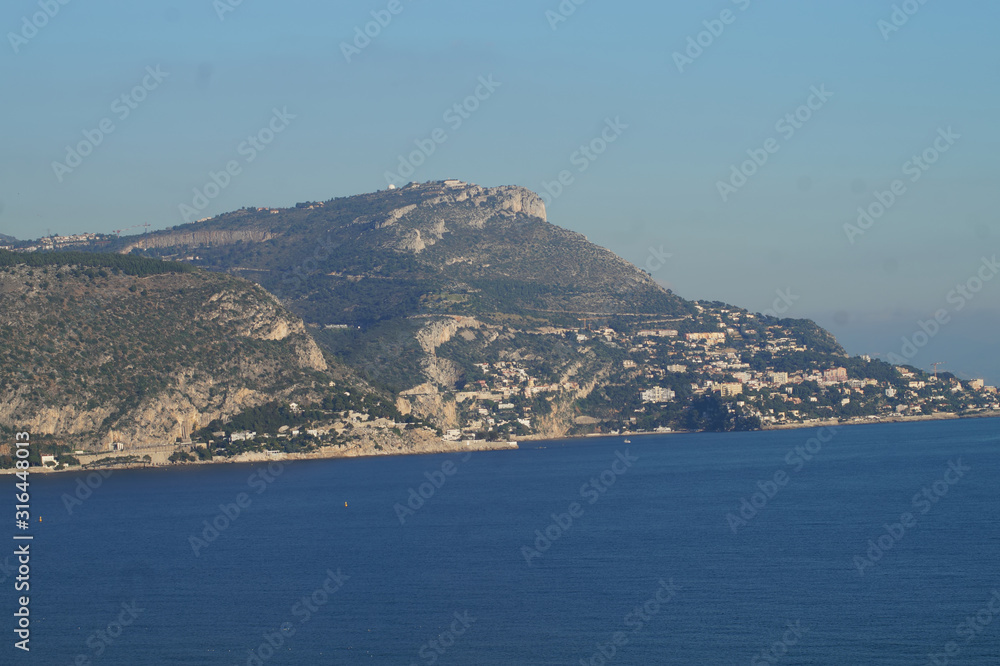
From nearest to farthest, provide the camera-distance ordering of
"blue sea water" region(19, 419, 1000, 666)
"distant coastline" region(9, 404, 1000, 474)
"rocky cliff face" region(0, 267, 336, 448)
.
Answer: "blue sea water" region(19, 419, 1000, 666)
"rocky cliff face" region(0, 267, 336, 448)
"distant coastline" region(9, 404, 1000, 474)

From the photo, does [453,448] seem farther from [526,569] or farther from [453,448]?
[526,569]

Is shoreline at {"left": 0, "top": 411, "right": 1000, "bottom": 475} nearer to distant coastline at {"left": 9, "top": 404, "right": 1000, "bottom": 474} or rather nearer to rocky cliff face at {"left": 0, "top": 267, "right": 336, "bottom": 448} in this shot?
distant coastline at {"left": 9, "top": 404, "right": 1000, "bottom": 474}

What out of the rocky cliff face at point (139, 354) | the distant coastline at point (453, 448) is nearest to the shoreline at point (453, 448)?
the distant coastline at point (453, 448)

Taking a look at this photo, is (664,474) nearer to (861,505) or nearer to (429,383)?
(861,505)

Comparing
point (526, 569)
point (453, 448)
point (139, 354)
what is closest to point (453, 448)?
point (453, 448)

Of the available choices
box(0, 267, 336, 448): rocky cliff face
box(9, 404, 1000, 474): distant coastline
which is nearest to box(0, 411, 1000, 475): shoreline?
box(9, 404, 1000, 474): distant coastline

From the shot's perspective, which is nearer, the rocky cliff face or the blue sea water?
the blue sea water

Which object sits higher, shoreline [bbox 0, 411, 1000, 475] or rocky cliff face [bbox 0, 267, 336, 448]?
rocky cliff face [bbox 0, 267, 336, 448]
